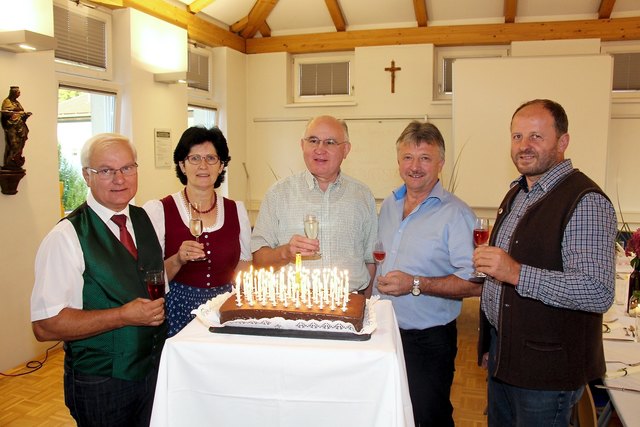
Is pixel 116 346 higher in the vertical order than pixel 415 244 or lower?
lower

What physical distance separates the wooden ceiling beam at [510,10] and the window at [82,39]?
5.10 m

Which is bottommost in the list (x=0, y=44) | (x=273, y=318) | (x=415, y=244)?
(x=273, y=318)

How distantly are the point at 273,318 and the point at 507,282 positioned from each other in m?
0.89

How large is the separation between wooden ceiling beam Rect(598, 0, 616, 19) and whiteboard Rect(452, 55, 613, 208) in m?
0.74

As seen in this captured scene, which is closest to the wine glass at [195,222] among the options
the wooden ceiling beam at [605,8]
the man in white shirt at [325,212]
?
the man in white shirt at [325,212]

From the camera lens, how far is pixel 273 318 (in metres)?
1.80

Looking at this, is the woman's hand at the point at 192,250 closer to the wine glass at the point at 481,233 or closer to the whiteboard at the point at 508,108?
the wine glass at the point at 481,233

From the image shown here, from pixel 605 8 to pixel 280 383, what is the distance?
7343mm

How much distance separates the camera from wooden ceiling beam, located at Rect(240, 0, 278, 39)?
25.1 feet

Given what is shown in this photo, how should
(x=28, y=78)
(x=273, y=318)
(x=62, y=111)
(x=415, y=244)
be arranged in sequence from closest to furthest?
(x=273, y=318)
(x=415, y=244)
(x=28, y=78)
(x=62, y=111)

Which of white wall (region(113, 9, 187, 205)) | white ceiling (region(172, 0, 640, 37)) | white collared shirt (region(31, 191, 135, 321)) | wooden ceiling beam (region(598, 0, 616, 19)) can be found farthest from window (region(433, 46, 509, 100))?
white collared shirt (region(31, 191, 135, 321))

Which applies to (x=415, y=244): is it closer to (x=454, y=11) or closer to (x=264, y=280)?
(x=264, y=280)

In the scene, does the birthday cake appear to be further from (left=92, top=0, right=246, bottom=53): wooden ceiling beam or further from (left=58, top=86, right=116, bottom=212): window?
(left=92, top=0, right=246, bottom=53): wooden ceiling beam

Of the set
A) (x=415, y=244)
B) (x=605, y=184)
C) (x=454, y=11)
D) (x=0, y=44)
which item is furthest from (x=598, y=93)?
(x=0, y=44)
